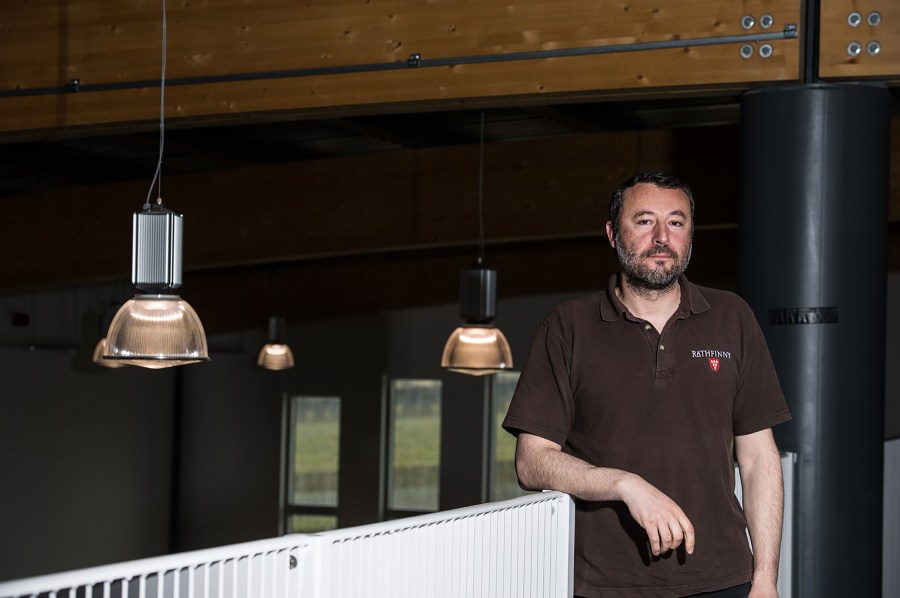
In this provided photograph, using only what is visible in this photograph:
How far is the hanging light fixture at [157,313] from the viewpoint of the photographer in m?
3.22

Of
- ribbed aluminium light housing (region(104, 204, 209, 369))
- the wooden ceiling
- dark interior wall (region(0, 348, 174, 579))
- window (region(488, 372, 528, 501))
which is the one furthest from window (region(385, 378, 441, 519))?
ribbed aluminium light housing (region(104, 204, 209, 369))

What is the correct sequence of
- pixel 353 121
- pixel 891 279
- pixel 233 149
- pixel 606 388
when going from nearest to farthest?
pixel 606 388, pixel 353 121, pixel 233 149, pixel 891 279

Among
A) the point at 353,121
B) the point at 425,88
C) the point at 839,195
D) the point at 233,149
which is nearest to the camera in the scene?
the point at 839,195

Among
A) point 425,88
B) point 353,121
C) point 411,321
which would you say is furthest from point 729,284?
point 425,88

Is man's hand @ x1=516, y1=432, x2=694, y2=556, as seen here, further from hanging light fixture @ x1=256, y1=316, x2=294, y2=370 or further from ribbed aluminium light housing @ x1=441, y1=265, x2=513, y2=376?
hanging light fixture @ x1=256, y1=316, x2=294, y2=370

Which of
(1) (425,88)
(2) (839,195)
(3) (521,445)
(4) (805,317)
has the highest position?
(1) (425,88)

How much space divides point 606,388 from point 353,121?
5.25 metres

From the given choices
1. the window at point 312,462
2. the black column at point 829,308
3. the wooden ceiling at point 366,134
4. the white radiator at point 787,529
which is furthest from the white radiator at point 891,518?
the window at point 312,462

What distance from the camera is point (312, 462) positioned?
42.4ft

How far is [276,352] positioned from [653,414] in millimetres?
7989

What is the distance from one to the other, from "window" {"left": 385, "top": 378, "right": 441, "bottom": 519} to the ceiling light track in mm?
Result: 7415

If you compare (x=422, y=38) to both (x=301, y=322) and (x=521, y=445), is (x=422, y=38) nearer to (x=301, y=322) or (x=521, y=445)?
(x=521, y=445)

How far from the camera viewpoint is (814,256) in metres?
4.05

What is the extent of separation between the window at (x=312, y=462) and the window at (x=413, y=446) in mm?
665
